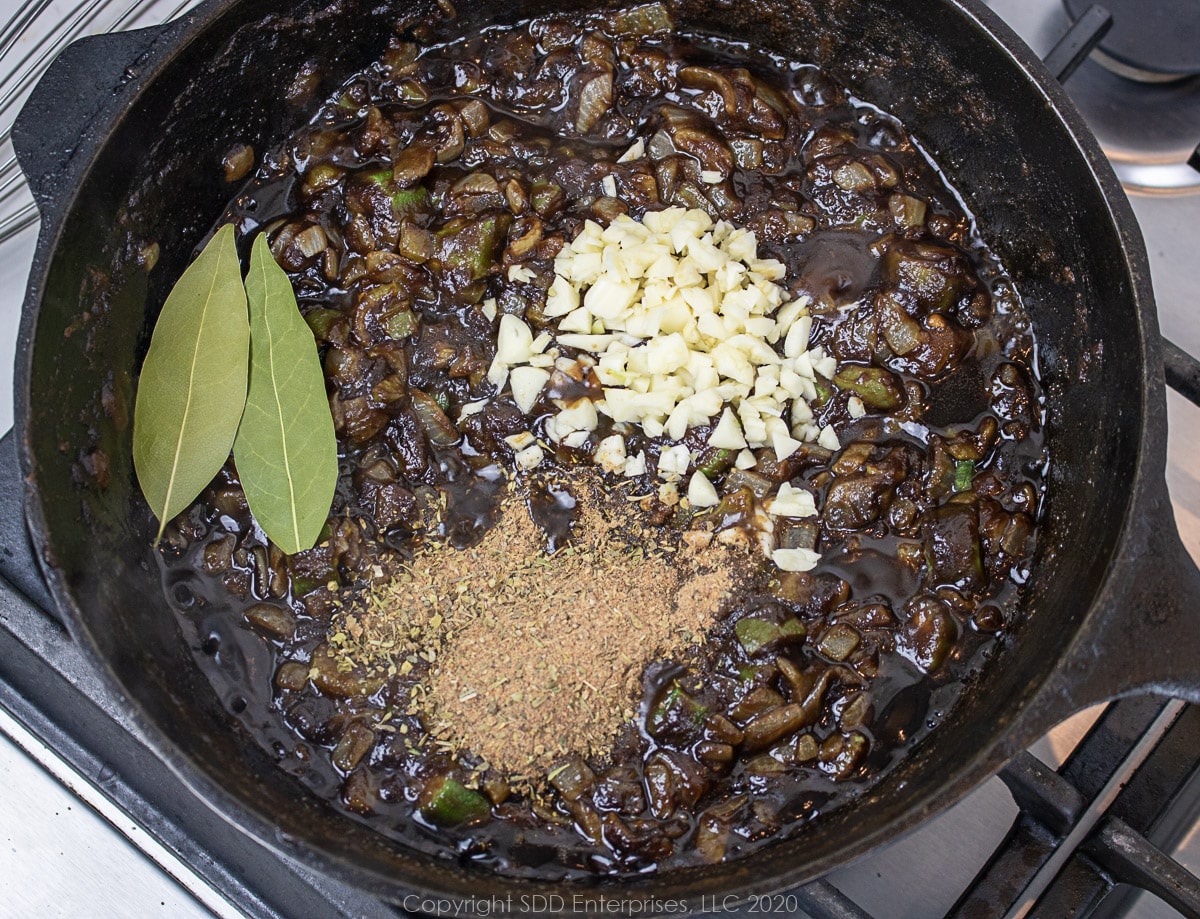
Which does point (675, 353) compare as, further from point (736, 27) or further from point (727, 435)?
point (736, 27)

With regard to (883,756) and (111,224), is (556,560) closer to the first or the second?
(883,756)

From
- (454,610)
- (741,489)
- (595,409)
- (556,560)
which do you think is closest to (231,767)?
(454,610)

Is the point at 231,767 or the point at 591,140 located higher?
the point at 591,140

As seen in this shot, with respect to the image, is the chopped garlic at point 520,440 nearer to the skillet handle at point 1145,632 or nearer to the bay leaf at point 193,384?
the bay leaf at point 193,384

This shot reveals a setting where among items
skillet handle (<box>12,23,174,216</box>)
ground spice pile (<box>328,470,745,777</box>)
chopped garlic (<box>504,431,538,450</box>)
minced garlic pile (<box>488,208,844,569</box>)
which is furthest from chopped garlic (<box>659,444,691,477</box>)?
skillet handle (<box>12,23,174,216</box>)

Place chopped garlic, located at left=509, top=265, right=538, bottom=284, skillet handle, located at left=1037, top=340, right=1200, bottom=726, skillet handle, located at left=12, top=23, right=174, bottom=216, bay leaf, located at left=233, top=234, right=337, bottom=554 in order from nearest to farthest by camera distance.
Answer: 1. skillet handle, located at left=1037, top=340, right=1200, bottom=726
2. skillet handle, located at left=12, top=23, right=174, bottom=216
3. bay leaf, located at left=233, top=234, right=337, bottom=554
4. chopped garlic, located at left=509, top=265, right=538, bottom=284

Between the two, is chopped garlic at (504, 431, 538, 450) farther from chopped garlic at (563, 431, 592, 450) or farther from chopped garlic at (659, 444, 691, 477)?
chopped garlic at (659, 444, 691, 477)

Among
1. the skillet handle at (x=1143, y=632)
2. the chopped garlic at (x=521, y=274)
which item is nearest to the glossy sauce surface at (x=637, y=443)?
the chopped garlic at (x=521, y=274)
